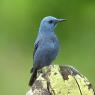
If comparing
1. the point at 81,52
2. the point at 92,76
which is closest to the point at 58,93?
the point at 92,76

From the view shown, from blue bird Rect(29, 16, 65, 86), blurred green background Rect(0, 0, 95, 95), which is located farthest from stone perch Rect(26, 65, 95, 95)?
blurred green background Rect(0, 0, 95, 95)

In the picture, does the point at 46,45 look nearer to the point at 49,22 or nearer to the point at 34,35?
the point at 49,22

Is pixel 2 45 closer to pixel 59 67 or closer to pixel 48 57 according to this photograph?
pixel 48 57

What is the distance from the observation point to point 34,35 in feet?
42.4

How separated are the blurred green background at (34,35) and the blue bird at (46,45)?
4.70 metres

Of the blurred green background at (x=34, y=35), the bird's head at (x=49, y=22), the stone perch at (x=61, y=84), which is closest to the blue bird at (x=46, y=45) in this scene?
the bird's head at (x=49, y=22)

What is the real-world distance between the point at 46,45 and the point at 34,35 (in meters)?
7.72

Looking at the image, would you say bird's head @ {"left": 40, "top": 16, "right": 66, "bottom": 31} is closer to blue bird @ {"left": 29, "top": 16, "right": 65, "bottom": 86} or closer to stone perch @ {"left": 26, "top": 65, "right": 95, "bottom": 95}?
blue bird @ {"left": 29, "top": 16, "right": 65, "bottom": 86}

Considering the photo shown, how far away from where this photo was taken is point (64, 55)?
Result: 11867mm

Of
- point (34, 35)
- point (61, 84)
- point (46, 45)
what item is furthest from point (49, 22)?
point (34, 35)

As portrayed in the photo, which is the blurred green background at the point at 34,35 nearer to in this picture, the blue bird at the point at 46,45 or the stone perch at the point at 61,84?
the blue bird at the point at 46,45

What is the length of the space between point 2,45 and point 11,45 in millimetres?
293

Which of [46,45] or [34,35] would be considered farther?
[34,35]

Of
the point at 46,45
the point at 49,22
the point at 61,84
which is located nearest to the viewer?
the point at 61,84
